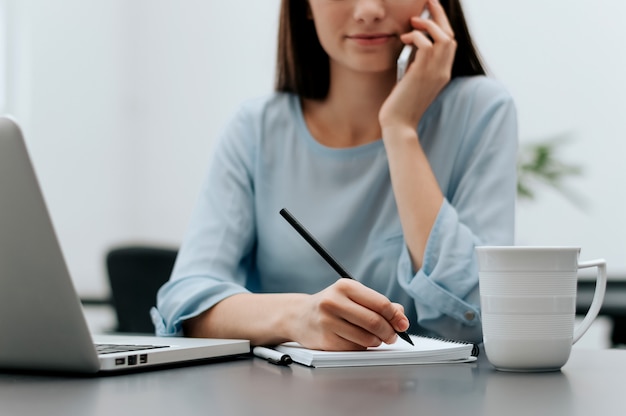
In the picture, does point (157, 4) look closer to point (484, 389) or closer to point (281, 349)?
point (281, 349)

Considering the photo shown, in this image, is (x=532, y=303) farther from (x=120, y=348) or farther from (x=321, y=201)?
(x=321, y=201)

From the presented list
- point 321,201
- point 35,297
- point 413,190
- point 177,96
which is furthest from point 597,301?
point 177,96

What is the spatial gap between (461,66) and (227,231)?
0.51m

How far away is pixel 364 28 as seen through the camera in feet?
4.44

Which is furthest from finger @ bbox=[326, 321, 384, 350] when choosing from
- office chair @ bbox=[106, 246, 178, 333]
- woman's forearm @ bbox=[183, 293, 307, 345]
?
office chair @ bbox=[106, 246, 178, 333]

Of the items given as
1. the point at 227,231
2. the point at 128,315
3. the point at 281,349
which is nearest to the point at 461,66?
the point at 227,231

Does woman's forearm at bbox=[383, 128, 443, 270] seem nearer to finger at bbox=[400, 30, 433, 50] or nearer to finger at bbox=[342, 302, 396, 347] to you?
finger at bbox=[400, 30, 433, 50]

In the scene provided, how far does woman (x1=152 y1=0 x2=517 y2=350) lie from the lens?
117cm

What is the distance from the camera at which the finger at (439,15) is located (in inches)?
55.4

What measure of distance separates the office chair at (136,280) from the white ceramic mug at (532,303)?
1365 mm

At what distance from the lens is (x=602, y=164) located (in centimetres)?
301

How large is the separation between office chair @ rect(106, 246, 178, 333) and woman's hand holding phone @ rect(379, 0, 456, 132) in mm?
940

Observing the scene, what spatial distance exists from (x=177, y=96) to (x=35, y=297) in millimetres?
3110

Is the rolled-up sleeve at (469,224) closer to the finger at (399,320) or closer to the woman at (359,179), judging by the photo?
the woman at (359,179)
